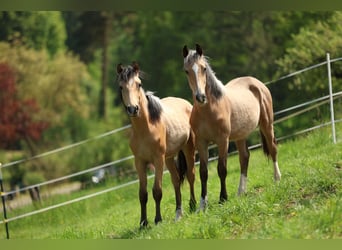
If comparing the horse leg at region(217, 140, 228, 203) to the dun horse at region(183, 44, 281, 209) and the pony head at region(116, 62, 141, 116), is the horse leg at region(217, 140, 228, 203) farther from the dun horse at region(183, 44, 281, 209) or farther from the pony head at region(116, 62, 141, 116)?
the pony head at region(116, 62, 141, 116)

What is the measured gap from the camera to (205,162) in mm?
7344

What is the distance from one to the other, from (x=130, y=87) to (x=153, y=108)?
0.54 m

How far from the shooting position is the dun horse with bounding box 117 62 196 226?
6.64 m

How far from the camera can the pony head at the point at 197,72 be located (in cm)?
679

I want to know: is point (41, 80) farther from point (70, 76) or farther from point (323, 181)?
point (323, 181)

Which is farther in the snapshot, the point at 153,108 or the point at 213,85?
the point at 213,85

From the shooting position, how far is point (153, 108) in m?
7.05

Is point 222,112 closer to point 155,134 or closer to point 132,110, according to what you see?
point 155,134

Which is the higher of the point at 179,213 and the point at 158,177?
the point at 158,177

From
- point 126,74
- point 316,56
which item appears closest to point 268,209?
point 126,74

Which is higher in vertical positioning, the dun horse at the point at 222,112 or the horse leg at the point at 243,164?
the dun horse at the point at 222,112

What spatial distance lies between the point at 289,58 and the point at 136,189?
5.20 m

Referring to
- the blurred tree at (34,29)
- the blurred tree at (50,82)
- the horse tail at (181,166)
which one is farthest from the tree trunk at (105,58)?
the horse tail at (181,166)

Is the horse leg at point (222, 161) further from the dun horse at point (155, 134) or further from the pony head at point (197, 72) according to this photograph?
the pony head at point (197, 72)
